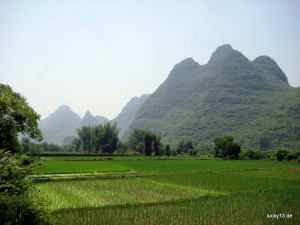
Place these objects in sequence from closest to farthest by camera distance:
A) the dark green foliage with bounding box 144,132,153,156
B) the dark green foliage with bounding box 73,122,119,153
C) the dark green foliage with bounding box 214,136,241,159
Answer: the dark green foliage with bounding box 214,136,241,159 < the dark green foliage with bounding box 144,132,153,156 < the dark green foliage with bounding box 73,122,119,153

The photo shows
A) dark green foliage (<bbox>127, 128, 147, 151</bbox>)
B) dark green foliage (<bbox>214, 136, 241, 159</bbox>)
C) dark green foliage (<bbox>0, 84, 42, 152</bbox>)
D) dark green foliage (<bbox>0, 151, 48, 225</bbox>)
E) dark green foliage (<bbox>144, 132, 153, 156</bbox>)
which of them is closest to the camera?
dark green foliage (<bbox>0, 151, 48, 225</bbox>)

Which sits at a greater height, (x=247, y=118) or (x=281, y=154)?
(x=247, y=118)

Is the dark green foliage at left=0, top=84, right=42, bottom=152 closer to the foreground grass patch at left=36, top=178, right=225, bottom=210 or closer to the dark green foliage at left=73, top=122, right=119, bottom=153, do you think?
the foreground grass patch at left=36, top=178, right=225, bottom=210

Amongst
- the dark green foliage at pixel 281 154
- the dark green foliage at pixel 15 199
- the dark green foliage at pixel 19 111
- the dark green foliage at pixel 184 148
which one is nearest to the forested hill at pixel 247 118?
the dark green foliage at pixel 184 148

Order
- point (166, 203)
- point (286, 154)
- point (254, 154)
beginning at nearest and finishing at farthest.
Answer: point (166, 203) < point (286, 154) < point (254, 154)

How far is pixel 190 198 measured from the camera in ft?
66.4

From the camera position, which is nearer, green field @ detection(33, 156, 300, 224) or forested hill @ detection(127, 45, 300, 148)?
green field @ detection(33, 156, 300, 224)

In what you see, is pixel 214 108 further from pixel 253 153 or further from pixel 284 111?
pixel 253 153

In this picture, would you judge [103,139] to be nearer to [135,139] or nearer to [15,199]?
[135,139]

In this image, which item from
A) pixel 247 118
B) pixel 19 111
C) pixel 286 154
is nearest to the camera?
pixel 19 111

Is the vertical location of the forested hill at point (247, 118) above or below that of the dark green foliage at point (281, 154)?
Answer: above

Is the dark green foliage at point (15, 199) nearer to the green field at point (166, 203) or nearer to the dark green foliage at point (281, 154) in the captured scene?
the green field at point (166, 203)

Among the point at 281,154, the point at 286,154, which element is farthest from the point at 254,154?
the point at 286,154

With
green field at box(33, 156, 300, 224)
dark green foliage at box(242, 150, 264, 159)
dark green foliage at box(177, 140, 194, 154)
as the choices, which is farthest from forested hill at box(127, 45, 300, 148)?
green field at box(33, 156, 300, 224)
